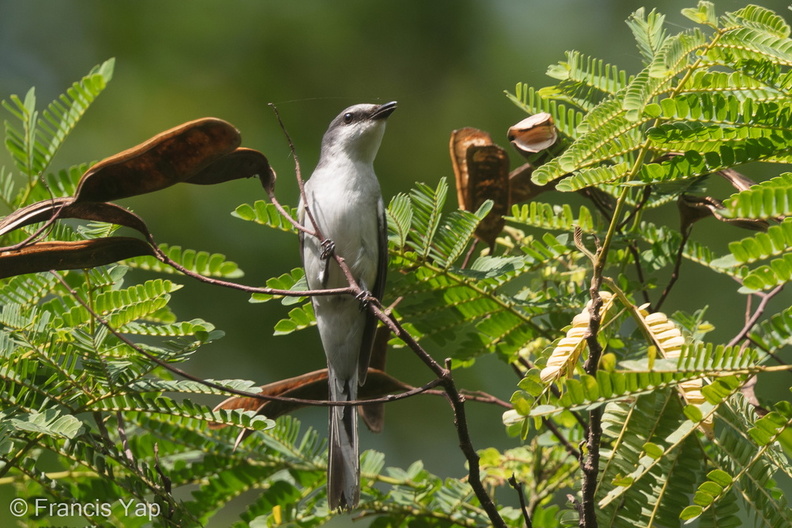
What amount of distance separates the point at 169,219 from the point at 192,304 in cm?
68

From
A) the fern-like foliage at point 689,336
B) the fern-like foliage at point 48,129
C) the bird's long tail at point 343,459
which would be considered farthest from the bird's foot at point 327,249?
the fern-like foliage at point 689,336

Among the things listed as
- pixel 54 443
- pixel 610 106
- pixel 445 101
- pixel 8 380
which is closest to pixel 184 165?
pixel 8 380

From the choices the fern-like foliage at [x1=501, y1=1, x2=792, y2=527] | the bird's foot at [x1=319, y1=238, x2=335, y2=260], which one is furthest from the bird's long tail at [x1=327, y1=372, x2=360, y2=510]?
the fern-like foliage at [x1=501, y1=1, x2=792, y2=527]

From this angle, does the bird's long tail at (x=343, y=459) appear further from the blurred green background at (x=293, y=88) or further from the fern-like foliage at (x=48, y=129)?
the blurred green background at (x=293, y=88)

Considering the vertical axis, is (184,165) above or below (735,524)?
above

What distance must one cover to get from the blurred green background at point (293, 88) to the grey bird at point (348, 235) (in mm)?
1764

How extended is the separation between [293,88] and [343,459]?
4.85 m

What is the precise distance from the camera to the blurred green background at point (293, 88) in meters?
5.71

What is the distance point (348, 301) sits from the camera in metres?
3.36

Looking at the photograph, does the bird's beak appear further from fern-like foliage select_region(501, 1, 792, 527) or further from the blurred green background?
the blurred green background

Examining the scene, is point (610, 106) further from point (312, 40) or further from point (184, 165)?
point (312, 40)

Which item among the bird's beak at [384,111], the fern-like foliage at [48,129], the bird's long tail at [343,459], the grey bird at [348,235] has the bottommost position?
the bird's long tail at [343,459]

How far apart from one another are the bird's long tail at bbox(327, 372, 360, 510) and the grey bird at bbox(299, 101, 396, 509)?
133mm

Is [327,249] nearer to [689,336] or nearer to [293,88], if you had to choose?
[689,336]
